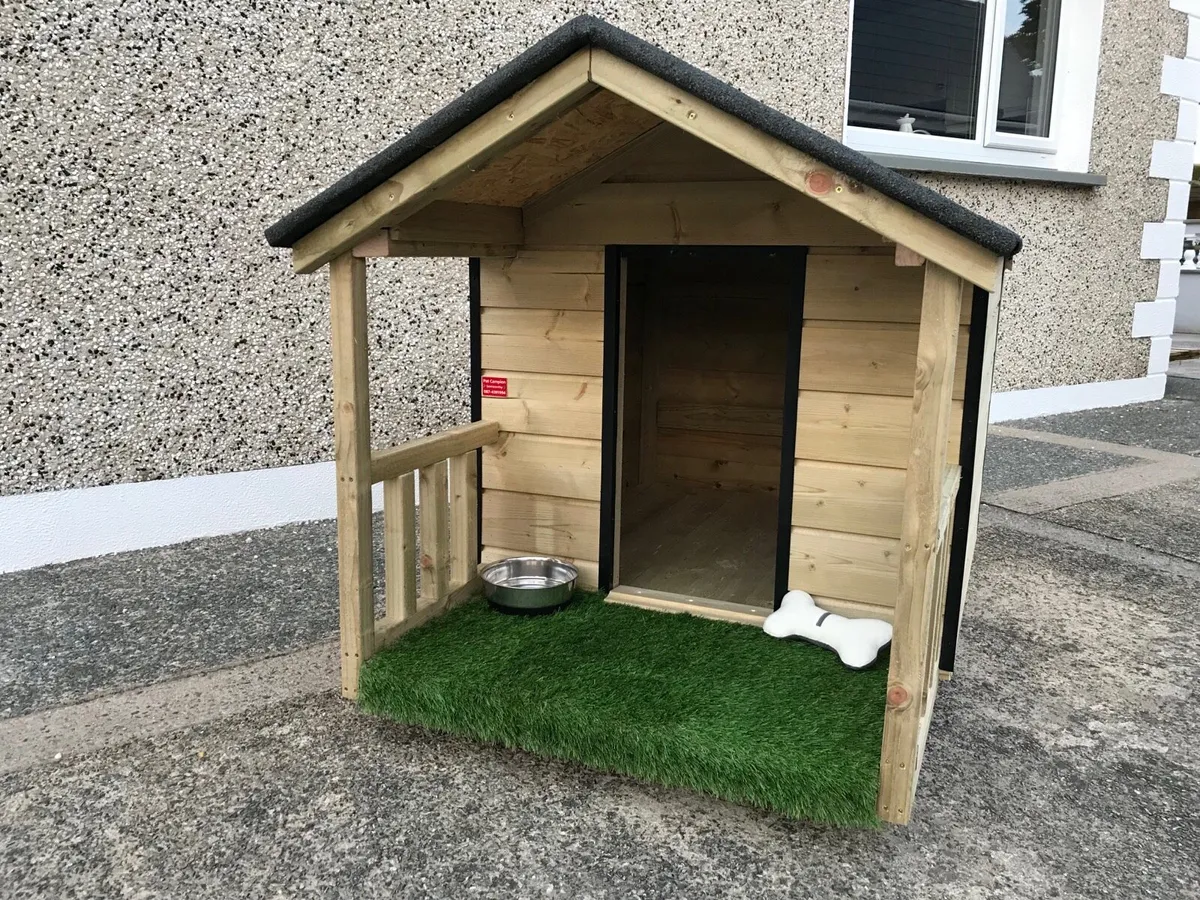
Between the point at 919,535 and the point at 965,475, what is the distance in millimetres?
881

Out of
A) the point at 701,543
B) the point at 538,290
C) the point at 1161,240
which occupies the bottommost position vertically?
the point at 701,543

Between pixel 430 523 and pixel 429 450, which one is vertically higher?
pixel 429 450

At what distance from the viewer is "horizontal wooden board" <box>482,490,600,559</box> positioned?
11.7 feet

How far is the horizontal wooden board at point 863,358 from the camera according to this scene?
299cm

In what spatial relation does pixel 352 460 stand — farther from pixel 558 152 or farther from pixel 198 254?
pixel 198 254

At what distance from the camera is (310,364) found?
4.78m

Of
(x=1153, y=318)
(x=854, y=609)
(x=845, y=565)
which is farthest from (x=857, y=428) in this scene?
(x=1153, y=318)

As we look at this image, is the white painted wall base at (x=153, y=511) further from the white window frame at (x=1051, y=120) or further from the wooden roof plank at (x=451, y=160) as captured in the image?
the white window frame at (x=1051, y=120)

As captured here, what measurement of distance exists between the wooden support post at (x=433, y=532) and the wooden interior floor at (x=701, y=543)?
0.81 m

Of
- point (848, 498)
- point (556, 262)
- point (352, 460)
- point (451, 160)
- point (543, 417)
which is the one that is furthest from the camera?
point (543, 417)

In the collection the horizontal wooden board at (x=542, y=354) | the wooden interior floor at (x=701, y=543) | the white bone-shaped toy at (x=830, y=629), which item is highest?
the horizontal wooden board at (x=542, y=354)

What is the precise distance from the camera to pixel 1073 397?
8.35 metres

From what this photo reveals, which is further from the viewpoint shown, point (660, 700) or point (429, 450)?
point (429, 450)

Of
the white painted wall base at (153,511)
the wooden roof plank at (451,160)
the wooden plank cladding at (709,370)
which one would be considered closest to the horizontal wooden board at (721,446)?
the wooden plank cladding at (709,370)
